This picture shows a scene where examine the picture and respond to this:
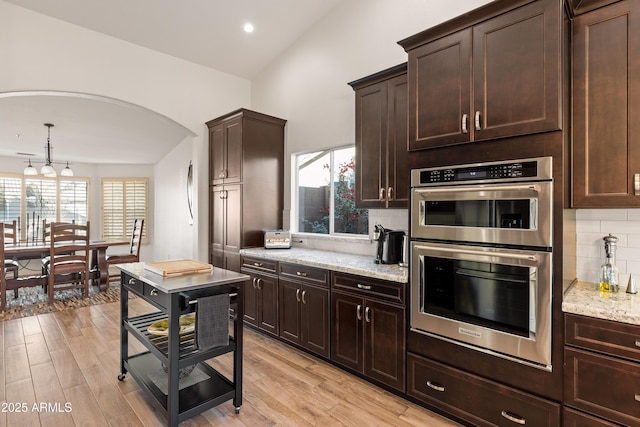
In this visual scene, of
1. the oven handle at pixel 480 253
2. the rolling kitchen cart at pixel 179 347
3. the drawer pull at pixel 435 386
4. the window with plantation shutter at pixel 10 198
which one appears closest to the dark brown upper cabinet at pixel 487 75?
the oven handle at pixel 480 253

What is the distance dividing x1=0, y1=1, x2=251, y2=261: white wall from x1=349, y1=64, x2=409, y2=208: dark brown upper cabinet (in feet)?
8.42

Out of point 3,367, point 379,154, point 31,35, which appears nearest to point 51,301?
point 3,367

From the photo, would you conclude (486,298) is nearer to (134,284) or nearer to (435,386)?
(435,386)

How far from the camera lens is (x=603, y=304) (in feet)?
5.49

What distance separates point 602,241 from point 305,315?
2305 millimetres

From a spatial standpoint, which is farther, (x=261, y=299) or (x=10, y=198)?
(x=10, y=198)

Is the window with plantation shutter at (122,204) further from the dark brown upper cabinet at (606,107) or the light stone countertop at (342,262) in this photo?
the dark brown upper cabinet at (606,107)

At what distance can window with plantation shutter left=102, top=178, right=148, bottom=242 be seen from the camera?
8.42 m

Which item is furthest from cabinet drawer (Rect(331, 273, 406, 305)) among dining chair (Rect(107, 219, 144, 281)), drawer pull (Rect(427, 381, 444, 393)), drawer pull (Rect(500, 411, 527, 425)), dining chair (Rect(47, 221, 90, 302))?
dining chair (Rect(107, 219, 144, 281))

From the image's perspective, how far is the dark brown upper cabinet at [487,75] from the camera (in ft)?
5.77

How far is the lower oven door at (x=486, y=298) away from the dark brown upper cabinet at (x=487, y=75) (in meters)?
0.73

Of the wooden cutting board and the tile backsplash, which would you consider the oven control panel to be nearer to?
the tile backsplash

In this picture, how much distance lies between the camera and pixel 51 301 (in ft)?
15.7

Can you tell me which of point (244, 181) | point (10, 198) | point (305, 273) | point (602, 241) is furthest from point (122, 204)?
point (602, 241)
